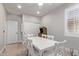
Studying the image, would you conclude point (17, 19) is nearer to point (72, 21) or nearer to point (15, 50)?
point (15, 50)

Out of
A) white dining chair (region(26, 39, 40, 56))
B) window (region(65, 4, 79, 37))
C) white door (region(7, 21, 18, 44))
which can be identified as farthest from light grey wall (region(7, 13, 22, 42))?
window (region(65, 4, 79, 37))

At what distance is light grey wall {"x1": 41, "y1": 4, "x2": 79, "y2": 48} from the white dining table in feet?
0.50

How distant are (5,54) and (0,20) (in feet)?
2.08

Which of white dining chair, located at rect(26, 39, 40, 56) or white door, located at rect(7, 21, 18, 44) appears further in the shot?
white door, located at rect(7, 21, 18, 44)

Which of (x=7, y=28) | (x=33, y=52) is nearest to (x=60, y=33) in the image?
(x=33, y=52)

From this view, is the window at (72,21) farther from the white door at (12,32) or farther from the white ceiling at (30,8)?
the white door at (12,32)

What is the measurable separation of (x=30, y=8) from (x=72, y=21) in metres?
0.85

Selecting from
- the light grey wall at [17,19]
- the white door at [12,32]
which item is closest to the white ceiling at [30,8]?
the light grey wall at [17,19]

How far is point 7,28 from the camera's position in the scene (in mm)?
1879

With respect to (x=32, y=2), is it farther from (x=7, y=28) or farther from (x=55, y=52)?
(x=55, y=52)

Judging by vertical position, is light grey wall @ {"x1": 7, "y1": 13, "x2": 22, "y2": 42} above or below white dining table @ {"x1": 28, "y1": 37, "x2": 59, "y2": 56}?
above

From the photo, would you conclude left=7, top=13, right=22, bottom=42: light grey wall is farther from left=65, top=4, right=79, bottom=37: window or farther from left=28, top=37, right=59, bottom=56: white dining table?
left=65, top=4, right=79, bottom=37: window

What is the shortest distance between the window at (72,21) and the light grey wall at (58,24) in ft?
0.25

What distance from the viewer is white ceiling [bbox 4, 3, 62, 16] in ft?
5.86
